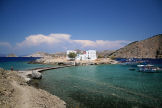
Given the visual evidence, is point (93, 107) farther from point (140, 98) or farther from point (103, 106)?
point (140, 98)

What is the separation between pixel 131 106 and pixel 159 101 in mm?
5121

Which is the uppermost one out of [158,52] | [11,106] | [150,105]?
[158,52]

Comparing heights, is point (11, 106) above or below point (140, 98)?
above

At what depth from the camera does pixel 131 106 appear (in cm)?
1440

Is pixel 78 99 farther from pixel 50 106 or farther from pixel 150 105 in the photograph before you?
pixel 150 105

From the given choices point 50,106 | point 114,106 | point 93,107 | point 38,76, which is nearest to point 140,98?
point 114,106

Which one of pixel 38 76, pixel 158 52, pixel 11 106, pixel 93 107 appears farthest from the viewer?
pixel 158 52

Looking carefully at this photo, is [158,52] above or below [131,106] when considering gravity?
above

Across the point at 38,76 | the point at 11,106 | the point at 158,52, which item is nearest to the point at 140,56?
the point at 158,52

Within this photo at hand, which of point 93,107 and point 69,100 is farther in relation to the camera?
point 69,100

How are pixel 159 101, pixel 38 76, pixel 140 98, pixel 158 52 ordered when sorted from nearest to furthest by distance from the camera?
pixel 159 101 < pixel 140 98 < pixel 38 76 < pixel 158 52

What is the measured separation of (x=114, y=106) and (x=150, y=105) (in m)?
5.04

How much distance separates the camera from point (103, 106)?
14328 mm

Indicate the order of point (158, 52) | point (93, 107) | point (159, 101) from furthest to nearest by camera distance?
point (158, 52) < point (159, 101) < point (93, 107)
